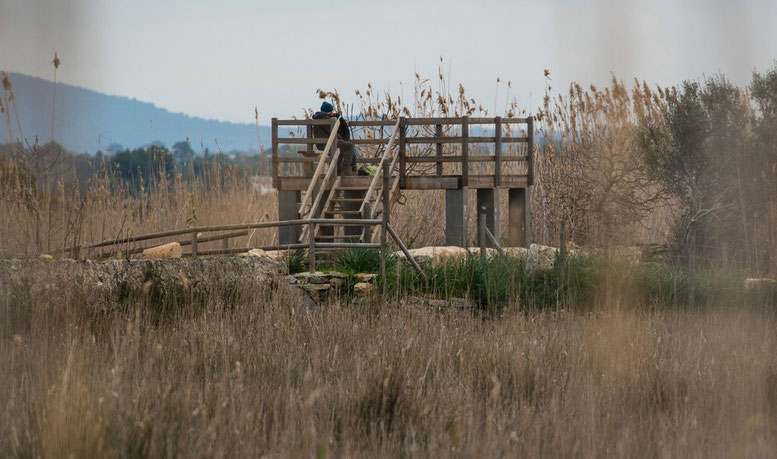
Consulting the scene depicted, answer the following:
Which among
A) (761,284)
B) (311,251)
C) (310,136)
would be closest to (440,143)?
(310,136)

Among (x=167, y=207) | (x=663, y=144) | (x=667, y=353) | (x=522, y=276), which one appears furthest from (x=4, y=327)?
(x=663, y=144)

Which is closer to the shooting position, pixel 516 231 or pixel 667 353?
pixel 667 353

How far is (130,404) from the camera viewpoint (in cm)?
441

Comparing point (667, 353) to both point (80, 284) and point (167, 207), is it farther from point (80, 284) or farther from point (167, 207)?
point (167, 207)

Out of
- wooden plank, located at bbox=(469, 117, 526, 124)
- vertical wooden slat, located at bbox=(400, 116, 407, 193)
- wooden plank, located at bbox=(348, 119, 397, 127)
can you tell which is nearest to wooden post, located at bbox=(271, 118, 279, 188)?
wooden plank, located at bbox=(348, 119, 397, 127)

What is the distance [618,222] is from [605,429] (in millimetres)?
1828

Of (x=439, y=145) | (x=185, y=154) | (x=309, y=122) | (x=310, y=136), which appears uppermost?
(x=185, y=154)

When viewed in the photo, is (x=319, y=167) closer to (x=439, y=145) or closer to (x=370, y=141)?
(x=370, y=141)

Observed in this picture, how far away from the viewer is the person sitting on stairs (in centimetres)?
1627

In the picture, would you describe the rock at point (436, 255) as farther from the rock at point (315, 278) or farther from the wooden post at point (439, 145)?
the wooden post at point (439, 145)

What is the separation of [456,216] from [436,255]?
11.5ft

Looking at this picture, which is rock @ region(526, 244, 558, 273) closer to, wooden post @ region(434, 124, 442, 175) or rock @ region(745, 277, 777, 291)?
rock @ region(745, 277, 777, 291)

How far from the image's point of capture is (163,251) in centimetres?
1219

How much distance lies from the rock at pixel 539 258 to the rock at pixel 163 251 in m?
4.62
